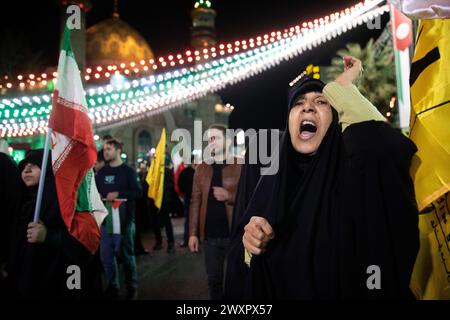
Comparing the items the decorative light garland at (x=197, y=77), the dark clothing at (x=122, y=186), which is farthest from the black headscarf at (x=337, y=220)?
the decorative light garland at (x=197, y=77)

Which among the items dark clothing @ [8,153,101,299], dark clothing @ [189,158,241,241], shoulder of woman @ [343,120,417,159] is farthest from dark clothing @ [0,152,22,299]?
shoulder of woman @ [343,120,417,159]

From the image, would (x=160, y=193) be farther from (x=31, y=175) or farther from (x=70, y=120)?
(x=70, y=120)

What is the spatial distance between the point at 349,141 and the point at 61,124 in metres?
2.95

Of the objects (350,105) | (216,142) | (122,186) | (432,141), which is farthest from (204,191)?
(432,141)

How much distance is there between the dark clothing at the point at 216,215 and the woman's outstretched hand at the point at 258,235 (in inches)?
101

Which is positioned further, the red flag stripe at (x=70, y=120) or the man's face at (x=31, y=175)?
the man's face at (x=31, y=175)

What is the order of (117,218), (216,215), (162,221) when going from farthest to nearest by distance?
(162,221) < (117,218) < (216,215)

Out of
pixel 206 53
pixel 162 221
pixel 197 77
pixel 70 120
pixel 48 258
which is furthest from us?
pixel 162 221

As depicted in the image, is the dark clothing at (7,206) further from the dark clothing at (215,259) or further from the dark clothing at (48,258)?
→ the dark clothing at (215,259)

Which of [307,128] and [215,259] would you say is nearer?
[307,128]

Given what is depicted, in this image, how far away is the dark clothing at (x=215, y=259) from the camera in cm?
426

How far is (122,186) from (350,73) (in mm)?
4800

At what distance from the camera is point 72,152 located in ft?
11.5

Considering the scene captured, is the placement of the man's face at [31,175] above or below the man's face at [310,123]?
below
